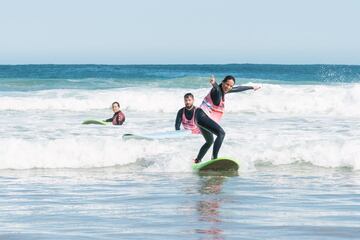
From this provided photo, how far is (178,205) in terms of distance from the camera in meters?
9.14

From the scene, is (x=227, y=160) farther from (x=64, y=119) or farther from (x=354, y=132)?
(x=64, y=119)

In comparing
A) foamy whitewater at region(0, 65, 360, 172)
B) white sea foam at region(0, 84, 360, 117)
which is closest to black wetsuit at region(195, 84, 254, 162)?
foamy whitewater at region(0, 65, 360, 172)

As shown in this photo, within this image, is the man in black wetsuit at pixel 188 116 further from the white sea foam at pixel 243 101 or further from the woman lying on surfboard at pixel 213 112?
the white sea foam at pixel 243 101

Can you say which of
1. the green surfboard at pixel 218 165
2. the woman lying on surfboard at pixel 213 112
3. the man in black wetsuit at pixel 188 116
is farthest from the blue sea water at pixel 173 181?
the woman lying on surfboard at pixel 213 112

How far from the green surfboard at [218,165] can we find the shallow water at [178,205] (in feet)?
1.10

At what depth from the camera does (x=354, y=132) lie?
18.6 metres

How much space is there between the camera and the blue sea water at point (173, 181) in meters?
7.62

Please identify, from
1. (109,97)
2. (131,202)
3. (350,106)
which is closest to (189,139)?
(131,202)

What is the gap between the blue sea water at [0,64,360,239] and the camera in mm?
7617

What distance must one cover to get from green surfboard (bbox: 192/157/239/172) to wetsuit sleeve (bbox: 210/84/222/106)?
903 millimetres

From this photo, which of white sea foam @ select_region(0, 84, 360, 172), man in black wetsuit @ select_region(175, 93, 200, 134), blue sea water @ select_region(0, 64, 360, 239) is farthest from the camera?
white sea foam @ select_region(0, 84, 360, 172)

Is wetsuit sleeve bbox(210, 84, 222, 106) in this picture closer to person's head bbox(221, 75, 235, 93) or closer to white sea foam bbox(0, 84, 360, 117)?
person's head bbox(221, 75, 235, 93)

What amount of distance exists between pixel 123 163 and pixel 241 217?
20.6ft

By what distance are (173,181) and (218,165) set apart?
1.48 m
